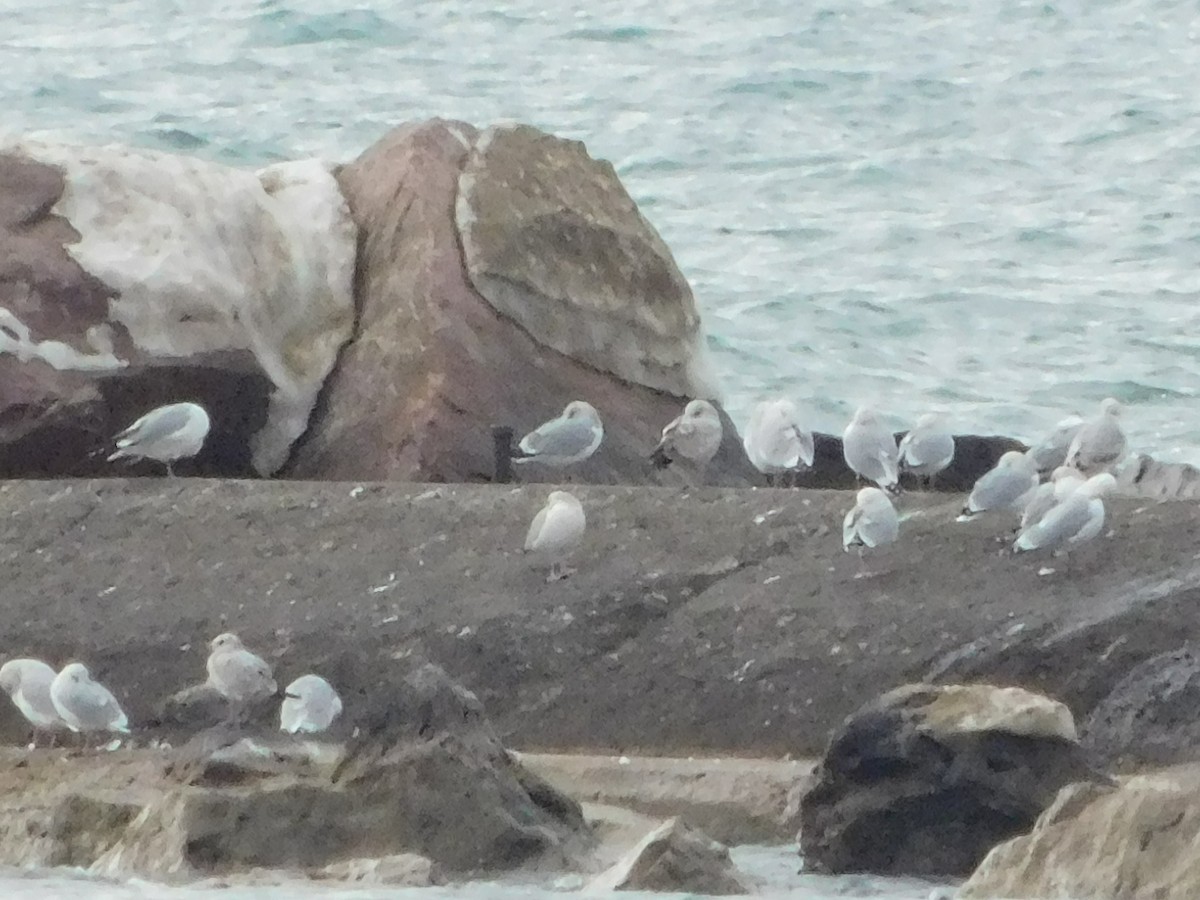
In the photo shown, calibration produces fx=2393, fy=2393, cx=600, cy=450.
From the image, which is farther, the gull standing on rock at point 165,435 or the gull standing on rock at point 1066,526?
the gull standing on rock at point 165,435

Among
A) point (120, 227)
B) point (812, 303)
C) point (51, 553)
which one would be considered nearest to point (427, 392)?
point (120, 227)

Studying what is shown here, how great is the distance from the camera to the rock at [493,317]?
26.7 ft

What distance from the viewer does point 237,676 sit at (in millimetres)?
5941

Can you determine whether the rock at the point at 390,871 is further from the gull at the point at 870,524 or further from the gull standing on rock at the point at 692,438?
the gull standing on rock at the point at 692,438

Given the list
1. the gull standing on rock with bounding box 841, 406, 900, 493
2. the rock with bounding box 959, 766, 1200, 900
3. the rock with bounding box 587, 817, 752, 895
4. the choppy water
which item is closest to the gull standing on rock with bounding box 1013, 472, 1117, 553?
the gull standing on rock with bounding box 841, 406, 900, 493

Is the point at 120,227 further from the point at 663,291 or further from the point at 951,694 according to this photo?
the point at 951,694

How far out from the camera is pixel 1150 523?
22.4 ft

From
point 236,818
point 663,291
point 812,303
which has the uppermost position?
point 236,818

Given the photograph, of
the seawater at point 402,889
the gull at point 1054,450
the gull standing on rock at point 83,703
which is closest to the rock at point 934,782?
the seawater at point 402,889

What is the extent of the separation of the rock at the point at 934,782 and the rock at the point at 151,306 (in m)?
3.56

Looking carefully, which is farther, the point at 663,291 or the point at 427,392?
the point at 663,291

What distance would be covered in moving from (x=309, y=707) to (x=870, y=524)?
1.64m

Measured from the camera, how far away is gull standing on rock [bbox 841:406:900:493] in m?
7.85

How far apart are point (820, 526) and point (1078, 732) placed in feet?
4.18
